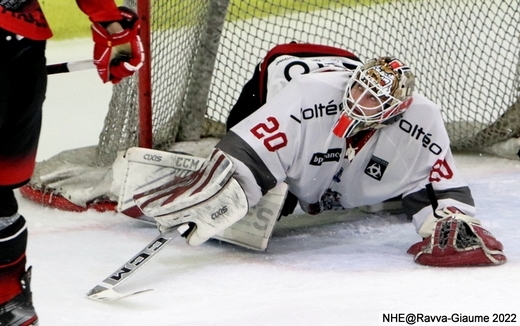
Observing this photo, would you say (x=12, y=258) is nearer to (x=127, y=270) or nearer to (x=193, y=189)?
(x=127, y=270)

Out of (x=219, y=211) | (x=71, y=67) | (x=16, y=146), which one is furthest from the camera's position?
(x=219, y=211)

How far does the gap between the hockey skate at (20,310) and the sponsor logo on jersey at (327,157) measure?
0.93 m

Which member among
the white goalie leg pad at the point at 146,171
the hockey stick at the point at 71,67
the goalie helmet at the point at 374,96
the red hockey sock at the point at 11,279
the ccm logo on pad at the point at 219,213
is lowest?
the white goalie leg pad at the point at 146,171

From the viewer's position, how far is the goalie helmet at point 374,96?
2.41 m

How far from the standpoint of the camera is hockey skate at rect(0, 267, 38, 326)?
1775 mm

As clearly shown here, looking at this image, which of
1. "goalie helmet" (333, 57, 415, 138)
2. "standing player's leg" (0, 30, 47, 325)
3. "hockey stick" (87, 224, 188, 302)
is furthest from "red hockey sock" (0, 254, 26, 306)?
"goalie helmet" (333, 57, 415, 138)

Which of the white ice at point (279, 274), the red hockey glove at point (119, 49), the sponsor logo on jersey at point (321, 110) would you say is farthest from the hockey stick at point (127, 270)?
the red hockey glove at point (119, 49)

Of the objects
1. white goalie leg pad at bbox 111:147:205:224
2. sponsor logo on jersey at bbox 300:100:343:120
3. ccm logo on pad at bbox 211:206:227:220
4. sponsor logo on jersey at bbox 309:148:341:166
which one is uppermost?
sponsor logo on jersey at bbox 300:100:343:120

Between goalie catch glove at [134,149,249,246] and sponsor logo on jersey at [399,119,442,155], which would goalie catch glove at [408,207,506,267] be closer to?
sponsor logo on jersey at [399,119,442,155]

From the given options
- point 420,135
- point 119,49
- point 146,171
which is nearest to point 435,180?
point 420,135

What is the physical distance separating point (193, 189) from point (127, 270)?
29 cm

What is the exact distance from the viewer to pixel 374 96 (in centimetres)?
240

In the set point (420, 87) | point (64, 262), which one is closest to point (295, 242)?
point (64, 262)

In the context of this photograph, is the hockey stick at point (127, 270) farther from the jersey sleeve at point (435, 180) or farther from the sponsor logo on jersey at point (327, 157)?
the jersey sleeve at point (435, 180)
